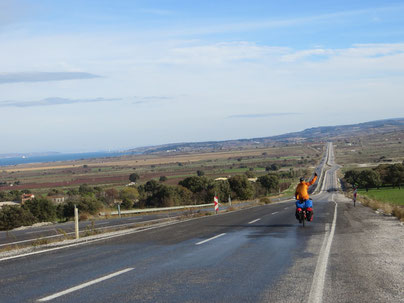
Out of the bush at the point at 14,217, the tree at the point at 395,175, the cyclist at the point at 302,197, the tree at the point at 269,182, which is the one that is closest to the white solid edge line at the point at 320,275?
the cyclist at the point at 302,197

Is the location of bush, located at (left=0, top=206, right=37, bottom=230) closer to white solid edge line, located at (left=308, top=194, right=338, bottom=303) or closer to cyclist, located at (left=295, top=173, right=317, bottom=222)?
cyclist, located at (left=295, top=173, right=317, bottom=222)

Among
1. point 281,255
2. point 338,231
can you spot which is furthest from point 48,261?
point 338,231

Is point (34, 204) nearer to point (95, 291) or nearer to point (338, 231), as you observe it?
point (338, 231)

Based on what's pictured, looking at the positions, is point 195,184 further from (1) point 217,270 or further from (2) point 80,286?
(2) point 80,286

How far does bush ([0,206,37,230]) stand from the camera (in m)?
35.3

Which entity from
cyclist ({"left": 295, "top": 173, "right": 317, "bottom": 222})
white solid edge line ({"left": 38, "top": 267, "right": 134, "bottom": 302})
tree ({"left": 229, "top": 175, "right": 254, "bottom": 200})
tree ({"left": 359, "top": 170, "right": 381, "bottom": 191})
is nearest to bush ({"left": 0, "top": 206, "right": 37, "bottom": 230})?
cyclist ({"left": 295, "top": 173, "right": 317, "bottom": 222})

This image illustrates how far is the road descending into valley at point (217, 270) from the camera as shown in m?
7.06

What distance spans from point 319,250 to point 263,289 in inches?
178

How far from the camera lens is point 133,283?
7.93 meters

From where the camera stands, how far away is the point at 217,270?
9047 millimetres

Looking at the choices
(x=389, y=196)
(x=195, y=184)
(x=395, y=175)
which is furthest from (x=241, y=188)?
(x=395, y=175)

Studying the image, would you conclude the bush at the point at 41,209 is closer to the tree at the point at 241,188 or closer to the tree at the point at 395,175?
the tree at the point at 241,188

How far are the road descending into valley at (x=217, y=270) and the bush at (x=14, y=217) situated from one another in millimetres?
23683

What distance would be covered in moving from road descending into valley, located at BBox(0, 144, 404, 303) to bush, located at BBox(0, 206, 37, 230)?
23.7 metres
